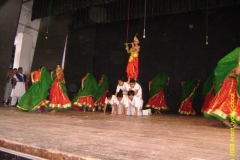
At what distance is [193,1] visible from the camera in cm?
529

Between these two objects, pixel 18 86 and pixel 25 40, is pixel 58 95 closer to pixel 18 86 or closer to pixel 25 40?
pixel 18 86

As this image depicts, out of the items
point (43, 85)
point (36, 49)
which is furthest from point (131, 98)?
point (36, 49)

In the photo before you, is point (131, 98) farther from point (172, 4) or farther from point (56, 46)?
point (56, 46)

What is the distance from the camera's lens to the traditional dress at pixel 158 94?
19.5ft

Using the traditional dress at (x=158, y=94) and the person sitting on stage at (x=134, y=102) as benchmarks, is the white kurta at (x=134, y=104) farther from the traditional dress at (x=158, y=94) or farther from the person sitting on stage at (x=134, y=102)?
the traditional dress at (x=158, y=94)

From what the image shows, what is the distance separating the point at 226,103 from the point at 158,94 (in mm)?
3169

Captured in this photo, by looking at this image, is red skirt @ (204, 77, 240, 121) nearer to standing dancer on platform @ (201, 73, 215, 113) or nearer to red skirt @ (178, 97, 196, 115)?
standing dancer on platform @ (201, 73, 215, 113)

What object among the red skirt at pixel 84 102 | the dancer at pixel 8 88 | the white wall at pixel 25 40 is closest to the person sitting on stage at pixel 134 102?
the red skirt at pixel 84 102

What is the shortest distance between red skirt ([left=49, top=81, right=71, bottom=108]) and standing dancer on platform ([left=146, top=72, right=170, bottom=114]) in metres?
2.14

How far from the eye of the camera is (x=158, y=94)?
598cm

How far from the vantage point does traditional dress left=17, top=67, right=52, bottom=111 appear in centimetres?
444

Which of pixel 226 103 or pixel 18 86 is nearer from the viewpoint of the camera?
pixel 226 103

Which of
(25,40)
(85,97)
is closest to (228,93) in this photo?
(85,97)

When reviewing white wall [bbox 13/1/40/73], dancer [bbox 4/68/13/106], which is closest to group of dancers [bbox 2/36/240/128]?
dancer [bbox 4/68/13/106]
